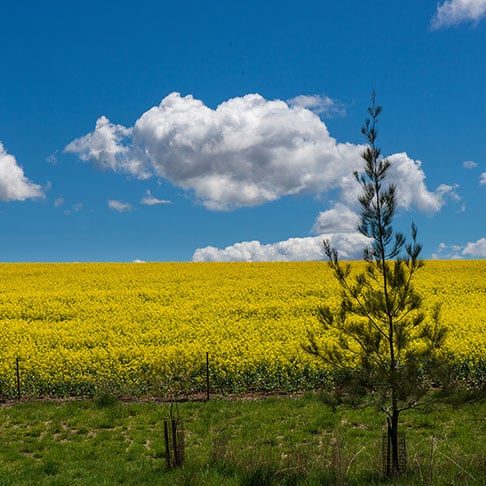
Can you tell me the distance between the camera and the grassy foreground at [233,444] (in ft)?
30.4

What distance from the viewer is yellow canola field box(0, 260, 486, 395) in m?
18.2

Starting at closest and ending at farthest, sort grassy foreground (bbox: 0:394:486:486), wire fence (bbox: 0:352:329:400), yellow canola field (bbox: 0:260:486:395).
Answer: grassy foreground (bbox: 0:394:486:486) < wire fence (bbox: 0:352:329:400) < yellow canola field (bbox: 0:260:486:395)

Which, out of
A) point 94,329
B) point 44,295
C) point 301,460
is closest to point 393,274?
point 301,460

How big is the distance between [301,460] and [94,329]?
16024mm

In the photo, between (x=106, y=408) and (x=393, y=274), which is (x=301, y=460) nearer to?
(x=393, y=274)

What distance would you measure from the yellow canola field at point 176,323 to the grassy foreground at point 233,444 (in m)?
2.17

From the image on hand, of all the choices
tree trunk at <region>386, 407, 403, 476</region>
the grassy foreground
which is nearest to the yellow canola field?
the grassy foreground

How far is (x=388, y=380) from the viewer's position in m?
9.53

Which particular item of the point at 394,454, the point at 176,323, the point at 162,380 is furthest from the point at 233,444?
the point at 176,323

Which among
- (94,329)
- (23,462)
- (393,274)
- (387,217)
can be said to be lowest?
(23,462)

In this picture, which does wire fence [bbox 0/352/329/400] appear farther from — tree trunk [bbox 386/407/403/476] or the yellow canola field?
tree trunk [bbox 386/407/403/476]

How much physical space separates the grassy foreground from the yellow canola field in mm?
2172

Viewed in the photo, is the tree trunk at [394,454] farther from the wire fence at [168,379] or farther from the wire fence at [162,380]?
the wire fence at [162,380]

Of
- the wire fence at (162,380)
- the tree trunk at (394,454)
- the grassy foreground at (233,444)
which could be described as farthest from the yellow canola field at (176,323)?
the tree trunk at (394,454)
